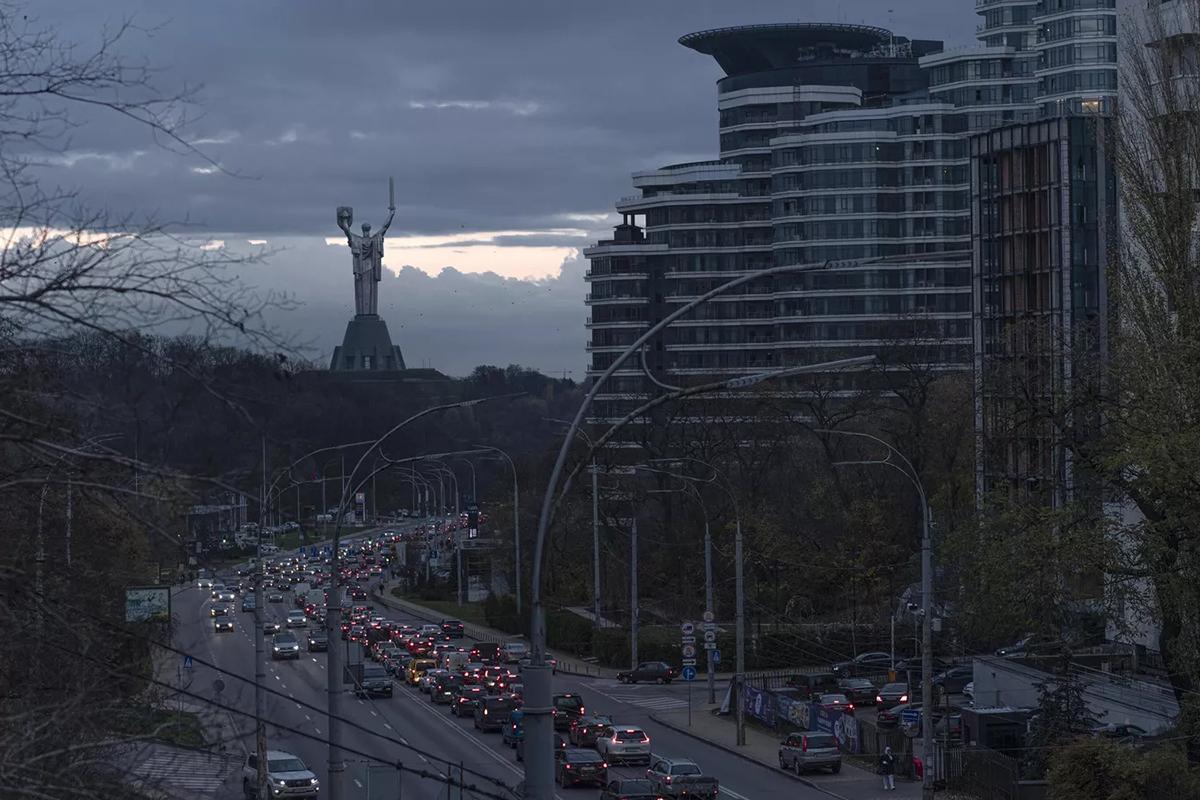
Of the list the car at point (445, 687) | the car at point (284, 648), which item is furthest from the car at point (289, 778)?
the car at point (284, 648)

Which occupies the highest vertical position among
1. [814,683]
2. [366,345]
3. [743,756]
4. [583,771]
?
[366,345]

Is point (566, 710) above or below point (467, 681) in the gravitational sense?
above

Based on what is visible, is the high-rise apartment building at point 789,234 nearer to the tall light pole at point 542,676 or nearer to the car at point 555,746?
the car at point 555,746

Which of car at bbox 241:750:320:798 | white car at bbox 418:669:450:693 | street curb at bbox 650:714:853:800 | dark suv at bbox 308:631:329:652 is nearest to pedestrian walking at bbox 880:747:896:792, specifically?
street curb at bbox 650:714:853:800

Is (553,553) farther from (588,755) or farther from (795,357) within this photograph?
(588,755)

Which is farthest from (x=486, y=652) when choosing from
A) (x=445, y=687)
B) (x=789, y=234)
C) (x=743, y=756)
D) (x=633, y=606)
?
(x=789, y=234)

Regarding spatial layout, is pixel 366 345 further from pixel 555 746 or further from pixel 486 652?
pixel 555 746

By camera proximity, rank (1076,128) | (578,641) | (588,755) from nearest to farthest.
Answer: (588,755)
(1076,128)
(578,641)

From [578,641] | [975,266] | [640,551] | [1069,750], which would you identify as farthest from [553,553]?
[1069,750]
